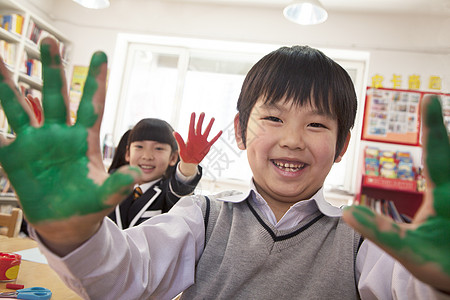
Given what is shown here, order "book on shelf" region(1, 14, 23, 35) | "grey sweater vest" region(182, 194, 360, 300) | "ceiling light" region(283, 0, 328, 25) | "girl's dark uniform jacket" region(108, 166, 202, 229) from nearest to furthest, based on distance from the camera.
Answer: "grey sweater vest" region(182, 194, 360, 300) → "girl's dark uniform jacket" region(108, 166, 202, 229) → "ceiling light" region(283, 0, 328, 25) → "book on shelf" region(1, 14, 23, 35)

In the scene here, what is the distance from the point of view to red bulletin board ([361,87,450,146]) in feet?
4.98

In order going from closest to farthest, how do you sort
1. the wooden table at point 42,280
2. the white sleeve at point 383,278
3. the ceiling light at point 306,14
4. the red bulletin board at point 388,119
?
the white sleeve at point 383,278 → the wooden table at point 42,280 → the red bulletin board at point 388,119 → the ceiling light at point 306,14

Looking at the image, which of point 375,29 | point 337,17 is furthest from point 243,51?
point 375,29

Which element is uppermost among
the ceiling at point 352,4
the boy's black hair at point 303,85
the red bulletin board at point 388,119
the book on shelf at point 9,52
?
the ceiling at point 352,4

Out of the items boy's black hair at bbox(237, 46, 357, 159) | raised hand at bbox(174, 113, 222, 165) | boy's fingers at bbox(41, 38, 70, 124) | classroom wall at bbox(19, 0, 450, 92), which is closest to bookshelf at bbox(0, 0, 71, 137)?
classroom wall at bbox(19, 0, 450, 92)

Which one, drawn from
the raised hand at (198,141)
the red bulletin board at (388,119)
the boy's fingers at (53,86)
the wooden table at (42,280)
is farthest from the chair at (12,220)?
the red bulletin board at (388,119)

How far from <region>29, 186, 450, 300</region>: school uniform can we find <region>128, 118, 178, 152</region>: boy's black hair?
0.60 m

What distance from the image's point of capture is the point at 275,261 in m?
0.49

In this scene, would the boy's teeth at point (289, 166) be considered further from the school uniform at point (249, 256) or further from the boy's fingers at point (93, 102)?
the boy's fingers at point (93, 102)

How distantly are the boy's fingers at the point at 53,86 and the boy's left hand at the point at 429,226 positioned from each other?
0.24 meters

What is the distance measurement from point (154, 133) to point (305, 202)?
725 mm

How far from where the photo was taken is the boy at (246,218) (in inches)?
11.0

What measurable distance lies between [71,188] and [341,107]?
15.2 inches

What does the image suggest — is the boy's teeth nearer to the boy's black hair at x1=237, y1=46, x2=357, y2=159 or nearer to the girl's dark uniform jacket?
the boy's black hair at x1=237, y1=46, x2=357, y2=159
